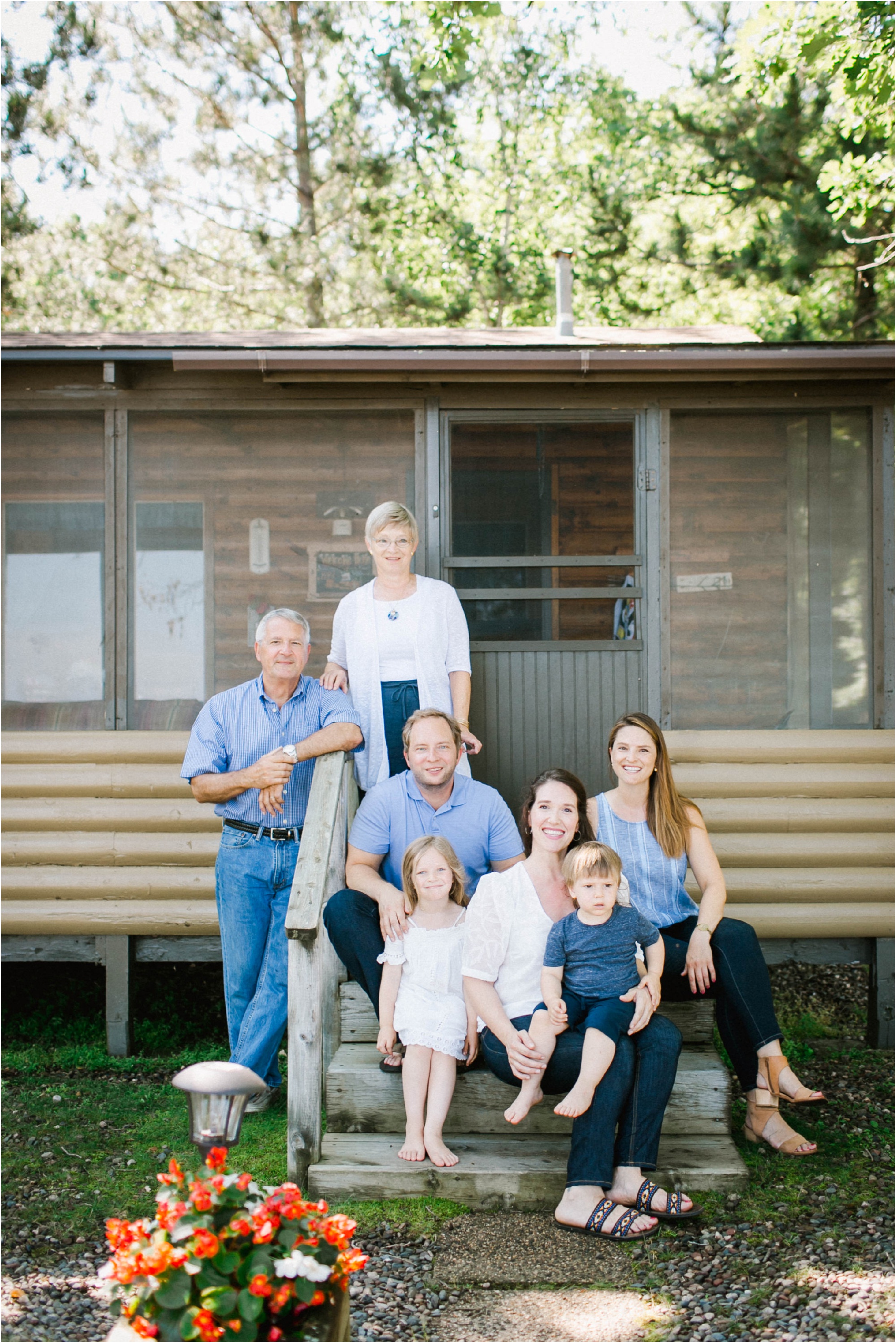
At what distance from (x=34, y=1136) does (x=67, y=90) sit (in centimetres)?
1379

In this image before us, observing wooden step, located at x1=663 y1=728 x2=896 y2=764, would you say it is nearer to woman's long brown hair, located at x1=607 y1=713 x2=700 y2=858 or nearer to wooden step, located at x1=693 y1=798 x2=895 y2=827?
wooden step, located at x1=693 y1=798 x2=895 y2=827

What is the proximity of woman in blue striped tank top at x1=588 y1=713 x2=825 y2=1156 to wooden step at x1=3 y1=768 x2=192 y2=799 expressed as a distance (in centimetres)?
237

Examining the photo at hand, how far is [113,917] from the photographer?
212 inches

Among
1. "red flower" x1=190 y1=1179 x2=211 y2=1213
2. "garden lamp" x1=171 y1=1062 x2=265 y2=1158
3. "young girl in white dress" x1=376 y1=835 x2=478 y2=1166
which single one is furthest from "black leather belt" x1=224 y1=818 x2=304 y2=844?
"red flower" x1=190 y1=1179 x2=211 y2=1213

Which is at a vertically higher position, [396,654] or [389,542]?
[389,542]

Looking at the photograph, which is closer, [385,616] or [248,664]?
[385,616]

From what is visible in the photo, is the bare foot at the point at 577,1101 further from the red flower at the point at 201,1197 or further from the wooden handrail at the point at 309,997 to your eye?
the red flower at the point at 201,1197

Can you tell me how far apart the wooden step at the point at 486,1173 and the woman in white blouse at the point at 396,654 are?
59.4 inches

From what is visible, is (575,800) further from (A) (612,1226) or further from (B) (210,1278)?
(B) (210,1278)

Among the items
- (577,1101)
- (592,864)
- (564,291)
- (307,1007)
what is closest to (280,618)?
(307,1007)

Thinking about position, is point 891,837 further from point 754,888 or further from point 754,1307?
point 754,1307

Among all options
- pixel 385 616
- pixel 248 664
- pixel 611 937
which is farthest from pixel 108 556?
pixel 611 937

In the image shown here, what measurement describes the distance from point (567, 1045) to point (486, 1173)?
0.50 metres

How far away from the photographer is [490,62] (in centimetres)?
1594
